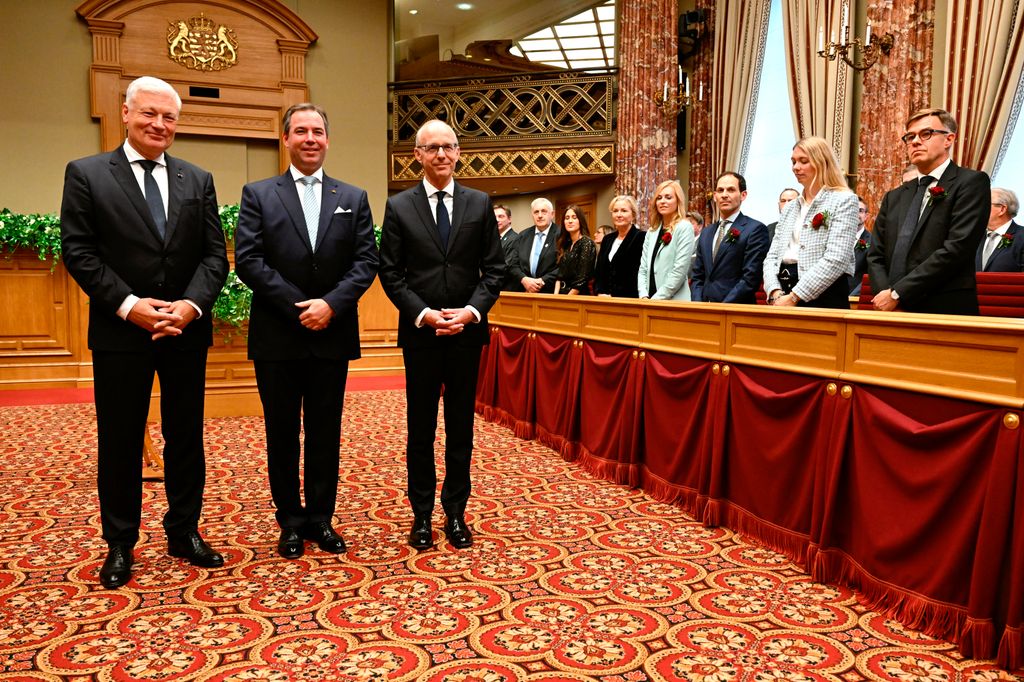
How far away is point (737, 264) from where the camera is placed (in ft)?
13.5

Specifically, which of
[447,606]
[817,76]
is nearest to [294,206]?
[447,606]

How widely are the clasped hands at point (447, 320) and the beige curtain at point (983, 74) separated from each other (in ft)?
15.3

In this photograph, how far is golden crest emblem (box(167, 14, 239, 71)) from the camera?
955cm

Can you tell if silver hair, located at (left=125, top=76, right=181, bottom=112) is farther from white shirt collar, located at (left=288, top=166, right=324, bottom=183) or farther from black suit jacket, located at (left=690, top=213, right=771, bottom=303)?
black suit jacket, located at (left=690, top=213, right=771, bottom=303)

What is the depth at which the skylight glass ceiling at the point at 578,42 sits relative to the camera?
479 inches

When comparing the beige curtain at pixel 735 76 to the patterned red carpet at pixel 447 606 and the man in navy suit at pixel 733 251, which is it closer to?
the man in navy suit at pixel 733 251

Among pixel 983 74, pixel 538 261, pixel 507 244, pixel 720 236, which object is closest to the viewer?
pixel 720 236

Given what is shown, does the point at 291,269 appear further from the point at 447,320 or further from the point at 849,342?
the point at 849,342

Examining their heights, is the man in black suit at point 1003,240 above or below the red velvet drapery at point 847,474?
above

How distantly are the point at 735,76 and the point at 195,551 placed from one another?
786 cm

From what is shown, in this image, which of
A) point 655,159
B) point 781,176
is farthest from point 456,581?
point 655,159

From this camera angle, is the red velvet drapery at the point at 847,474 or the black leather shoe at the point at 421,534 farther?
the black leather shoe at the point at 421,534

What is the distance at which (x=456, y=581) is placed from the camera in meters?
2.55

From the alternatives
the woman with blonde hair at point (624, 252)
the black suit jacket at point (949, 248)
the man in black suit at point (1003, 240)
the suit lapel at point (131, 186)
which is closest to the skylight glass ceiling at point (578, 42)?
the woman with blonde hair at point (624, 252)
